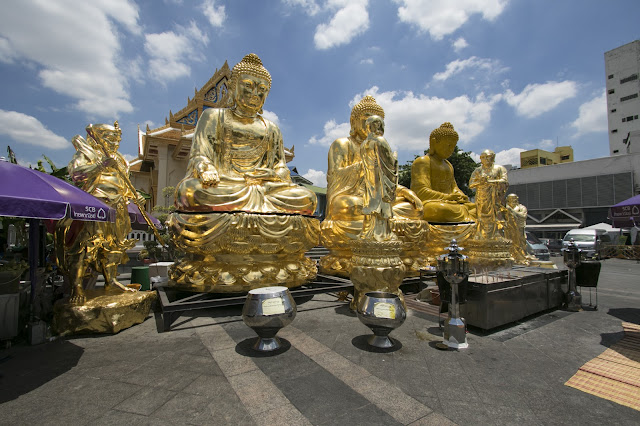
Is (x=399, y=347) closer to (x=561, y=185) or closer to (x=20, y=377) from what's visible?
(x=20, y=377)

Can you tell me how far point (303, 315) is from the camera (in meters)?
4.24

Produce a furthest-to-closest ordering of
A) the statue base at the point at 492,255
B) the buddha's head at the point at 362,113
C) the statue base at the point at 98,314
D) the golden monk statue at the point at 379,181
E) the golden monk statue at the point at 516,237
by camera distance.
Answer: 1. the golden monk statue at the point at 516,237
2. the buddha's head at the point at 362,113
3. the statue base at the point at 492,255
4. the golden monk statue at the point at 379,181
5. the statue base at the point at 98,314

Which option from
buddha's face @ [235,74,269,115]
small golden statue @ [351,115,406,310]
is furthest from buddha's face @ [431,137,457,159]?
buddha's face @ [235,74,269,115]

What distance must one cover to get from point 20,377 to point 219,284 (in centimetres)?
206

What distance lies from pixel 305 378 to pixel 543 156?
48.2 metres

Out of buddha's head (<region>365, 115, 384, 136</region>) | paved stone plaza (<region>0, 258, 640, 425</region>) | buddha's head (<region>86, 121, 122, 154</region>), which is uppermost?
buddha's head (<region>365, 115, 384, 136</region>)

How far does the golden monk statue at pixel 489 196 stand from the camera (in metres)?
5.69

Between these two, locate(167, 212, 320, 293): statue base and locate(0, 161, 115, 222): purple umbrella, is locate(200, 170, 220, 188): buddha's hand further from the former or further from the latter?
locate(0, 161, 115, 222): purple umbrella

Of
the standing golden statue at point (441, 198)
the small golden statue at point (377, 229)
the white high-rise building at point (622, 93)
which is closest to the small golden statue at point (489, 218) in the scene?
the standing golden statue at point (441, 198)

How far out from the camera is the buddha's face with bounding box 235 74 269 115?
536 cm

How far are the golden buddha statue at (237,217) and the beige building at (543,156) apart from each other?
4333 centimetres

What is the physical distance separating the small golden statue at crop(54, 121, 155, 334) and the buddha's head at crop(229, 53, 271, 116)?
6.62 ft

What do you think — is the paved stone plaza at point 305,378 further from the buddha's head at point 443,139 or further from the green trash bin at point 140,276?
the buddha's head at point 443,139

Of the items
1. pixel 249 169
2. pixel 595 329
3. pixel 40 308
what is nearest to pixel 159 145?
pixel 249 169
